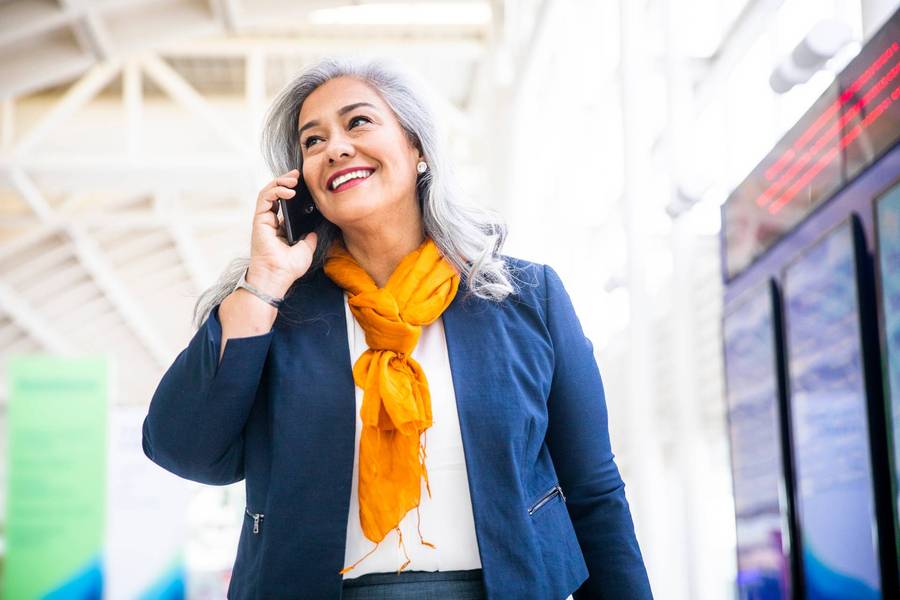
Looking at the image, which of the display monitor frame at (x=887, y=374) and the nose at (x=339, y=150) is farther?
the display monitor frame at (x=887, y=374)

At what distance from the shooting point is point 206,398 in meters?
1.85

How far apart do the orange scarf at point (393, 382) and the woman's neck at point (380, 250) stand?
0.21 ft

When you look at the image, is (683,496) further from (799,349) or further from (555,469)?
(555,469)

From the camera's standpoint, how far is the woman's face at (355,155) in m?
2.12

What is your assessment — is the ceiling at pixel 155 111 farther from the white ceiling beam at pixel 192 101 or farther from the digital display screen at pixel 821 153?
the digital display screen at pixel 821 153

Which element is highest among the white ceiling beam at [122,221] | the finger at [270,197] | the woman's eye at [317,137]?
the white ceiling beam at [122,221]

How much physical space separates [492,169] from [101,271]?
10634 mm

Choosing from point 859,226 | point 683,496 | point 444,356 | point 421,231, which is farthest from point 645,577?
point 683,496

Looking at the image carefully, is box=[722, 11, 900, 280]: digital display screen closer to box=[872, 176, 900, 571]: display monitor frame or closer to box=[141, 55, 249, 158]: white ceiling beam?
box=[872, 176, 900, 571]: display monitor frame

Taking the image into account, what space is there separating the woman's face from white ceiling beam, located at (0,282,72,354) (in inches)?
695

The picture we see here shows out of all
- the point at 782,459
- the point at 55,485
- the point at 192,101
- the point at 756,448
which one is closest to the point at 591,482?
the point at 782,459

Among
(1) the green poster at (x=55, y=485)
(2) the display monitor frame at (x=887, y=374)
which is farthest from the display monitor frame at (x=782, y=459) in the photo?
(1) the green poster at (x=55, y=485)

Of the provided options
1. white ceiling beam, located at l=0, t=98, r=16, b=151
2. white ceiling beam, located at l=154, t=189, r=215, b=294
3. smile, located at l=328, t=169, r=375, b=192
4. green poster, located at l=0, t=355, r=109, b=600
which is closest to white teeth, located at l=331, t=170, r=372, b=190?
smile, located at l=328, t=169, r=375, b=192

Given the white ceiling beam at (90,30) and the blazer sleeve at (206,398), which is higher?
the white ceiling beam at (90,30)
